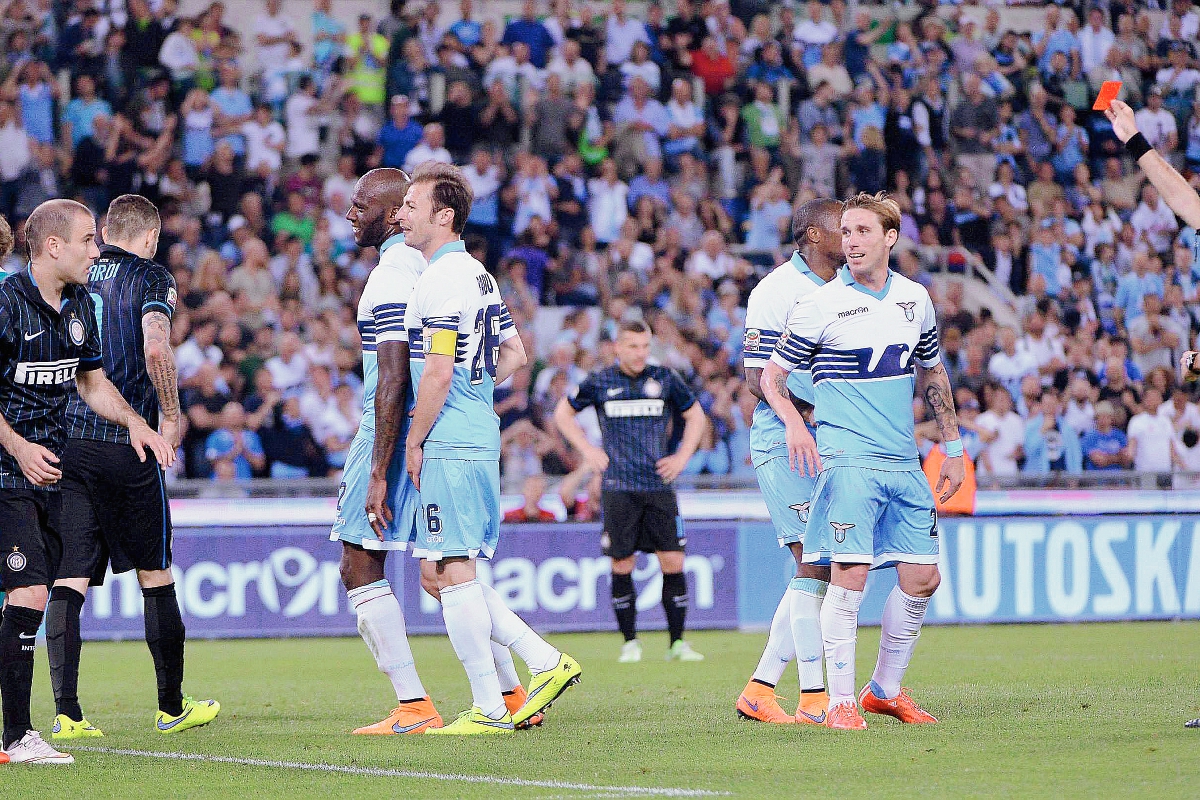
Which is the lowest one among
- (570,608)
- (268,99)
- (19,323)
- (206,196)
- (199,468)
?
(570,608)

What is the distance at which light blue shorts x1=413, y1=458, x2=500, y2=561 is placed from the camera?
24.4 ft

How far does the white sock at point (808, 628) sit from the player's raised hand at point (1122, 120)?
2.52 m

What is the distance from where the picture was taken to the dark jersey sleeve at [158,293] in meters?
8.12

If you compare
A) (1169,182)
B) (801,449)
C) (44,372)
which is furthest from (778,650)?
(44,372)

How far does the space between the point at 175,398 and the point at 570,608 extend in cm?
782

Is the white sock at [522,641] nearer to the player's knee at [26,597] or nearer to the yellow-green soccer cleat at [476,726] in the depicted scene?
the yellow-green soccer cleat at [476,726]

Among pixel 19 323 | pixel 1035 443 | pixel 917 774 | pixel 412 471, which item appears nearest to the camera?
pixel 917 774

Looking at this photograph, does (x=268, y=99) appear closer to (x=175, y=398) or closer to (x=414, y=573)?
(x=414, y=573)

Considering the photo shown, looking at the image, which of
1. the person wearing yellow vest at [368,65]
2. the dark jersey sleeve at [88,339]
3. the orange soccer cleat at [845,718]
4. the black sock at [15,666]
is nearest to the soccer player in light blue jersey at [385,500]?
the dark jersey sleeve at [88,339]

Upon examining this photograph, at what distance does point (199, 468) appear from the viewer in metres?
16.1

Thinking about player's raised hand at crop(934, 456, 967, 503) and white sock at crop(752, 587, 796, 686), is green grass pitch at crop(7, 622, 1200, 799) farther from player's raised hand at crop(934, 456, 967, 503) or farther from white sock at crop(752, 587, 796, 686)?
player's raised hand at crop(934, 456, 967, 503)

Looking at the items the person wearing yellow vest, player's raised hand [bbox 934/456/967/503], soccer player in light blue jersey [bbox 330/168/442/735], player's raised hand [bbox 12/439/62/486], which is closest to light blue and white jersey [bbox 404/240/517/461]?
soccer player in light blue jersey [bbox 330/168/442/735]

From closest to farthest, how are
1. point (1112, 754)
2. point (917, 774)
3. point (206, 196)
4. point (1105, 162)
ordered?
point (917, 774)
point (1112, 754)
point (206, 196)
point (1105, 162)

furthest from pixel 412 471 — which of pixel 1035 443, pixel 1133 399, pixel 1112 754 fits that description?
pixel 1133 399
